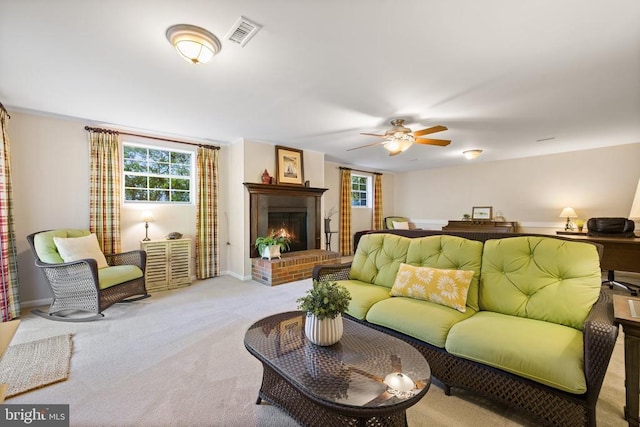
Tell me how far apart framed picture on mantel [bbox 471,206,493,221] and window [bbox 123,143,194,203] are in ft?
22.7

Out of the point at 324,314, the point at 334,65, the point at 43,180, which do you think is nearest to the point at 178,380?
the point at 324,314

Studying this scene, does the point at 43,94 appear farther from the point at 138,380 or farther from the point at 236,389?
the point at 236,389

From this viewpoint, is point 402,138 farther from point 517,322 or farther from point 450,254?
point 517,322

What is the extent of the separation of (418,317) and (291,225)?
12.7 feet

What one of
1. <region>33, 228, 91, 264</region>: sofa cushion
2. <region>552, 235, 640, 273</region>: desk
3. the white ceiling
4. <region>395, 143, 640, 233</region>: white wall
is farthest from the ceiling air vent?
<region>395, 143, 640, 233</region>: white wall

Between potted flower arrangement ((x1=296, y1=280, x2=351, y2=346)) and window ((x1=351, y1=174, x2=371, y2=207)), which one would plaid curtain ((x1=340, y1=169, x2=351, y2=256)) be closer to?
window ((x1=351, y1=174, x2=371, y2=207))

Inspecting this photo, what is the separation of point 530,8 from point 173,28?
238 cm

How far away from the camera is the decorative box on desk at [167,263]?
4031 millimetres

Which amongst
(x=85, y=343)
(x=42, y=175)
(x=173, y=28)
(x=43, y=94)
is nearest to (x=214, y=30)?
(x=173, y=28)

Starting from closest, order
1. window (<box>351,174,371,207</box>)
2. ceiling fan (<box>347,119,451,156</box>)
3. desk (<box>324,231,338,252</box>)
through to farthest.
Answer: ceiling fan (<box>347,119,451,156</box>)
desk (<box>324,231,338,252</box>)
window (<box>351,174,371,207</box>)

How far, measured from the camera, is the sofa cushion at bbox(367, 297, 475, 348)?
71.1 inches

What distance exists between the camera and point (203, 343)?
2.49 meters

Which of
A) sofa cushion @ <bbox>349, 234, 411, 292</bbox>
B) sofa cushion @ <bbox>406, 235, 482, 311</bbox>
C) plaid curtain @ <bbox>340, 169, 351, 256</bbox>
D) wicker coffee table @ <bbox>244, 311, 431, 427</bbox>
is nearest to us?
wicker coffee table @ <bbox>244, 311, 431, 427</bbox>

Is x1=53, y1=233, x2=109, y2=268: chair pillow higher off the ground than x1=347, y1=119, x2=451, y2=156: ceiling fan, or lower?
lower
